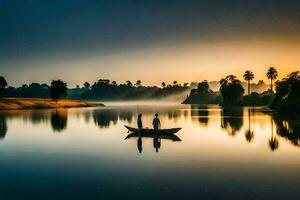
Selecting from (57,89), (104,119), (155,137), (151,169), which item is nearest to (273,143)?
(155,137)

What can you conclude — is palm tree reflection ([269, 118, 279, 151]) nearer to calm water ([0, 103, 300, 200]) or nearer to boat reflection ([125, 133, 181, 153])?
calm water ([0, 103, 300, 200])

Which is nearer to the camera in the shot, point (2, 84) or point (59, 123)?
point (59, 123)

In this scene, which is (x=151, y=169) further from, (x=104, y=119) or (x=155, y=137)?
(x=104, y=119)

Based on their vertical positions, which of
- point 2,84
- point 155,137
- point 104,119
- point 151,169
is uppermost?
point 2,84

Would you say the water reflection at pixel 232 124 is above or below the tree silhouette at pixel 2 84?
below

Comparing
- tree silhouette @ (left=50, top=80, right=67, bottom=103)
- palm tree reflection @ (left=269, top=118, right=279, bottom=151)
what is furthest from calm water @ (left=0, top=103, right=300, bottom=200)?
tree silhouette @ (left=50, top=80, right=67, bottom=103)

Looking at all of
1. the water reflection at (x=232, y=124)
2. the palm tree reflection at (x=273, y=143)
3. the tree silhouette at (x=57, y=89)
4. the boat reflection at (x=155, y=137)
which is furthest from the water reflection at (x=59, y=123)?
the tree silhouette at (x=57, y=89)

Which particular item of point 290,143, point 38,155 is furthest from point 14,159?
point 290,143

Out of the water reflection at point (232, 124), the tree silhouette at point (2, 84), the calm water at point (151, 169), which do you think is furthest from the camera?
the tree silhouette at point (2, 84)

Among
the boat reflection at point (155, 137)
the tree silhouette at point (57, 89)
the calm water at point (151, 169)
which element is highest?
the tree silhouette at point (57, 89)

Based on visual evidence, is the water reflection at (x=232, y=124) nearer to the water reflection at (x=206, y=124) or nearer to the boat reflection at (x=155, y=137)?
the water reflection at (x=206, y=124)

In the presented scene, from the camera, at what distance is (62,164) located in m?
30.1

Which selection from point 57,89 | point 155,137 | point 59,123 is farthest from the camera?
point 57,89

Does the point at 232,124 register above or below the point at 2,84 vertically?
below
